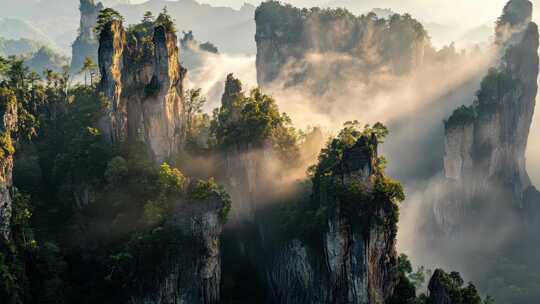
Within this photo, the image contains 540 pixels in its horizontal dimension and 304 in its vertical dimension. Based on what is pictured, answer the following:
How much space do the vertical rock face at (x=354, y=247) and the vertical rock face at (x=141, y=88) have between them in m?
19.3

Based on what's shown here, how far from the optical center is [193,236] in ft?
166

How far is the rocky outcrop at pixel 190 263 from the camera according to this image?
1930 inches

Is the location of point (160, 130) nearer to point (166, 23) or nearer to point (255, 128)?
point (255, 128)

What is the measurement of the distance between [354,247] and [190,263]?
44.8 ft

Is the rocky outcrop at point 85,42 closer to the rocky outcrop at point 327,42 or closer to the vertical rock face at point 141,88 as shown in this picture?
the rocky outcrop at point 327,42

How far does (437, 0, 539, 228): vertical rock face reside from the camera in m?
89.1

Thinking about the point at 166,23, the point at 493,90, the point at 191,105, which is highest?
the point at 493,90

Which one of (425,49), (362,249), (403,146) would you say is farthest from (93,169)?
(425,49)

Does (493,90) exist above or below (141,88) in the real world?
above

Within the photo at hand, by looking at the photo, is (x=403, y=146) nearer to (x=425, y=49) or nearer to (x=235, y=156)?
(x=425, y=49)

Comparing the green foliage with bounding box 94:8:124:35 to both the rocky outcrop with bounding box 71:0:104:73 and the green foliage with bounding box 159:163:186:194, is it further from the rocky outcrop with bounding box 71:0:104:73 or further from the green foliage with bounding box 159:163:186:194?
the rocky outcrop with bounding box 71:0:104:73

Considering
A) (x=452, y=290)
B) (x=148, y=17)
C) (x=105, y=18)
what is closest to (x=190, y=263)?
(x=452, y=290)

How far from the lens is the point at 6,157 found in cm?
4722

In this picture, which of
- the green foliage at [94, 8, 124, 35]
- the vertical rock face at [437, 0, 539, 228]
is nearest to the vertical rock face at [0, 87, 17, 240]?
the green foliage at [94, 8, 124, 35]
